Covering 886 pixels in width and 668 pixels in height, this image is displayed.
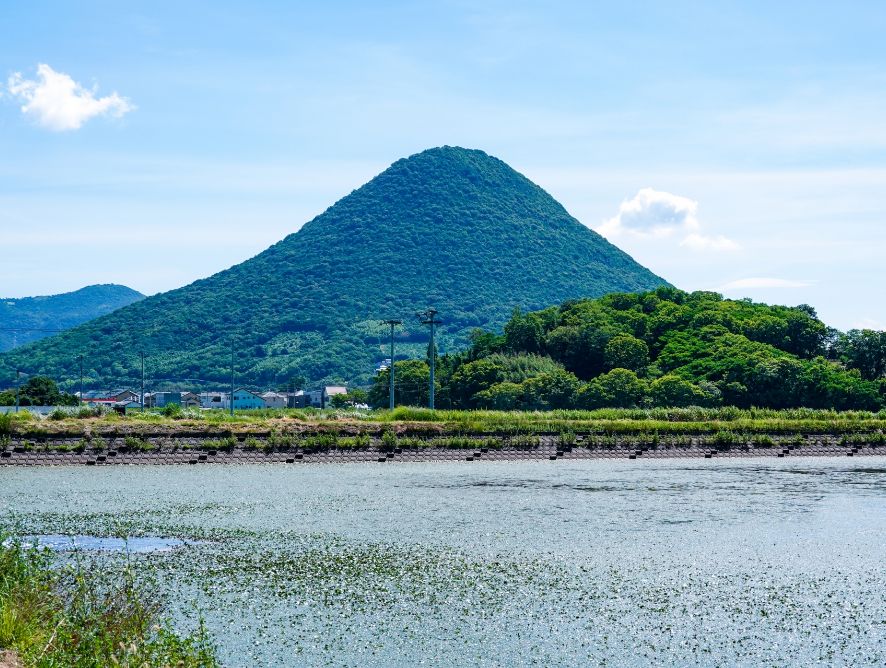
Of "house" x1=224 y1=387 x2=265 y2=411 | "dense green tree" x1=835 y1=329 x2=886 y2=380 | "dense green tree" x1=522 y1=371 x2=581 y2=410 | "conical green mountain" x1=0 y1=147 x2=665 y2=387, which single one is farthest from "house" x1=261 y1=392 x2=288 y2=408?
"dense green tree" x1=835 y1=329 x2=886 y2=380

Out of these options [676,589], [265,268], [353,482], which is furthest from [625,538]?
[265,268]

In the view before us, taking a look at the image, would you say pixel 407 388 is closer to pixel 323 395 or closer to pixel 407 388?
pixel 407 388

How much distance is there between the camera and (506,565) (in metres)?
19.0

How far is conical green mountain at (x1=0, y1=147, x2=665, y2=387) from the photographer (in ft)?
520

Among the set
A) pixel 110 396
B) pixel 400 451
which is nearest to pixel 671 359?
pixel 400 451

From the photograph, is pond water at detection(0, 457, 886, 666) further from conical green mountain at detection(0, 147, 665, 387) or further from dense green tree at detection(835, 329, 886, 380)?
conical green mountain at detection(0, 147, 665, 387)

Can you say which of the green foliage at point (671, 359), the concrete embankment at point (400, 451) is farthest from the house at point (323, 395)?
the concrete embankment at point (400, 451)

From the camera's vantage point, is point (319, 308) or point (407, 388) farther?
point (319, 308)

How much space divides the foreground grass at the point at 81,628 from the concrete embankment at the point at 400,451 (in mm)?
29524

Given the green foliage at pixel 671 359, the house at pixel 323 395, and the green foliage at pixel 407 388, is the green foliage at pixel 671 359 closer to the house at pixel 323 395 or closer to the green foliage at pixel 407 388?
the green foliage at pixel 407 388

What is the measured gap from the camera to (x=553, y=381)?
78562 mm

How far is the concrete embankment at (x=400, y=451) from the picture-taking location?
43.9 m

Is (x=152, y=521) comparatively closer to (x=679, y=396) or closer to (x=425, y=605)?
(x=425, y=605)

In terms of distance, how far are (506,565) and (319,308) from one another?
515 feet
